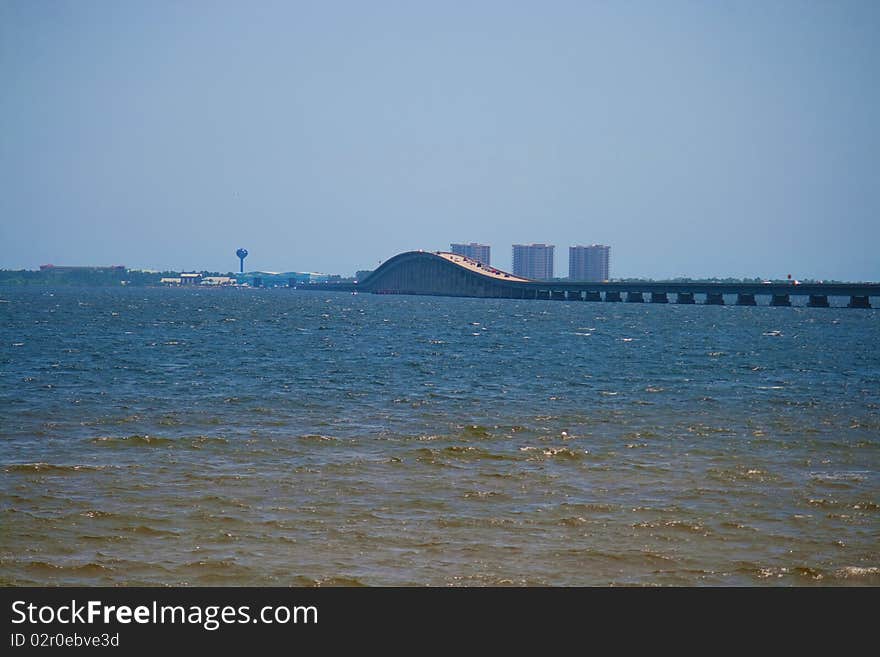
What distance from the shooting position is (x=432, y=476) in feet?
72.1

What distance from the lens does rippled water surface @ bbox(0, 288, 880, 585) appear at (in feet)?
51.1

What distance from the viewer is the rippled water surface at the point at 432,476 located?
1557 cm

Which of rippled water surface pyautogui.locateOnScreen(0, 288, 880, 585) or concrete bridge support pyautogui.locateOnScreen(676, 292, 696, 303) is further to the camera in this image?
concrete bridge support pyautogui.locateOnScreen(676, 292, 696, 303)

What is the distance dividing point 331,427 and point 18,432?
8.01 m

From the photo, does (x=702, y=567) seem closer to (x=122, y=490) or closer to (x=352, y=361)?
(x=122, y=490)

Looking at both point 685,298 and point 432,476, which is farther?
point 685,298

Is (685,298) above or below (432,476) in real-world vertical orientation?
above

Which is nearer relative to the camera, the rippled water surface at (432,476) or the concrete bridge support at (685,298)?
the rippled water surface at (432,476)

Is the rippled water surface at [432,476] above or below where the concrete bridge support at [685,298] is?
below

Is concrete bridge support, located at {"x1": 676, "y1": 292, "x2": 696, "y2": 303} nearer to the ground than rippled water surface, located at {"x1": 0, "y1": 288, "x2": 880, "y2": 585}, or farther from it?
farther from it
